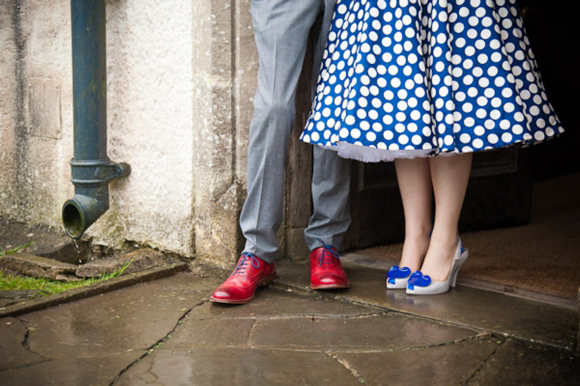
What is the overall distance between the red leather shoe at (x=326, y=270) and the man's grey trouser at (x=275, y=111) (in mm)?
160

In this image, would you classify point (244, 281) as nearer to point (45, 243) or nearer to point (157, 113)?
point (157, 113)

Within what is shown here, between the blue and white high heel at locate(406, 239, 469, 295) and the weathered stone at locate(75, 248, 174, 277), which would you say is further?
the weathered stone at locate(75, 248, 174, 277)

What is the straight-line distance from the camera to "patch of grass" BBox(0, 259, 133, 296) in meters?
2.63

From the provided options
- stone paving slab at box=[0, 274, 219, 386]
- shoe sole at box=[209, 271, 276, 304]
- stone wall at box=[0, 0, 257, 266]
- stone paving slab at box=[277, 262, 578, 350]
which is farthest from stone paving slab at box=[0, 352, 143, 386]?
stone wall at box=[0, 0, 257, 266]

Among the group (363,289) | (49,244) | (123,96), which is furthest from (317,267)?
(49,244)

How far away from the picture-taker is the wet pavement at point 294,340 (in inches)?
70.4

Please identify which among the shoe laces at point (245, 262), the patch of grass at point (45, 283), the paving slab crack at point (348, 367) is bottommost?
the patch of grass at point (45, 283)

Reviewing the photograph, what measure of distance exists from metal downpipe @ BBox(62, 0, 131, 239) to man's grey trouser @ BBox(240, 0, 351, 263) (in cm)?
76

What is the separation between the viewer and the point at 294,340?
2.03 metres

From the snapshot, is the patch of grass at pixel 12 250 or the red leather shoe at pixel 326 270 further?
the patch of grass at pixel 12 250

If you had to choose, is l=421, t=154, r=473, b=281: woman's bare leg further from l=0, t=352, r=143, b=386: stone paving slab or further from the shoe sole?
l=0, t=352, r=143, b=386: stone paving slab

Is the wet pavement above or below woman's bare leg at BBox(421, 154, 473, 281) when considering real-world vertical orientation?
below

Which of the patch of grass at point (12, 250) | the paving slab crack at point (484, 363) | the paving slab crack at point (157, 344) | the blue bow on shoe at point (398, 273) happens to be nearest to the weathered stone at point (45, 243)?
the patch of grass at point (12, 250)

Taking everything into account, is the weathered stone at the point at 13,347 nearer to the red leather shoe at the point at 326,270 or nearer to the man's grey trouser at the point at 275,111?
the man's grey trouser at the point at 275,111
